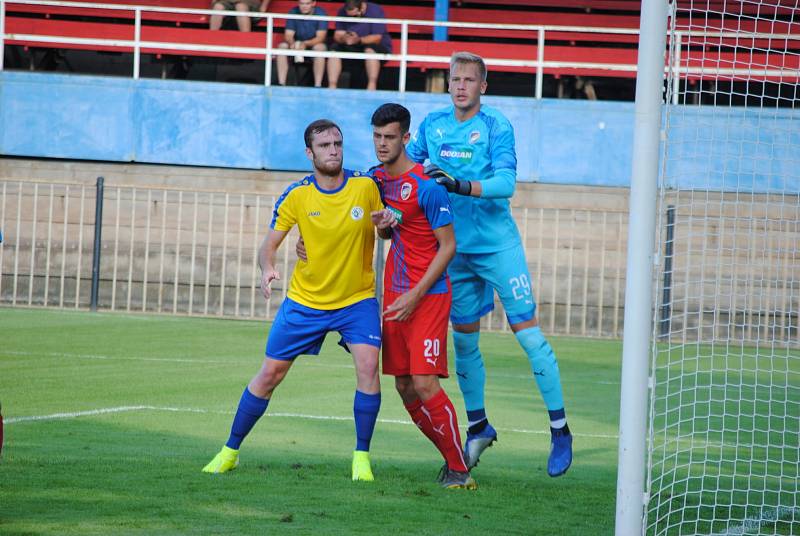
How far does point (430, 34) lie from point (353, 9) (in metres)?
2.80

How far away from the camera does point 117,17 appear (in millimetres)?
20312

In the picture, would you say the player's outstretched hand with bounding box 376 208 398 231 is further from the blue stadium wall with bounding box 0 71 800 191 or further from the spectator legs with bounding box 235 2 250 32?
the spectator legs with bounding box 235 2 250 32

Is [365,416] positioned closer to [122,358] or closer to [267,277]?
[267,277]

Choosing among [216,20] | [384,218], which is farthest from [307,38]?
[384,218]

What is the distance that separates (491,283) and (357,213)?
3.41ft

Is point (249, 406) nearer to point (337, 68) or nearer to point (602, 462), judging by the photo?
point (602, 462)

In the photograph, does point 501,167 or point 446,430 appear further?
point 501,167

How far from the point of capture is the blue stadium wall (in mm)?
18422

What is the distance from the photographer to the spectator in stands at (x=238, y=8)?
763 inches

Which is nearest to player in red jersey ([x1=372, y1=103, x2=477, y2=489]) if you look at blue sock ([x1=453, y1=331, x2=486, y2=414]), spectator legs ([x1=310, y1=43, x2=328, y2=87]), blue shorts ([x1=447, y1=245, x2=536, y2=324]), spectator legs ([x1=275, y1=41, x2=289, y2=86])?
blue shorts ([x1=447, y1=245, x2=536, y2=324])

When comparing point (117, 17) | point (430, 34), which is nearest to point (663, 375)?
point (430, 34)

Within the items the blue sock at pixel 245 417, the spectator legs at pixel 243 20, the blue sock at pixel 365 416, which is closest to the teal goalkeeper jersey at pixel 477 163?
the blue sock at pixel 365 416

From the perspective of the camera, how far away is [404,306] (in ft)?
20.3

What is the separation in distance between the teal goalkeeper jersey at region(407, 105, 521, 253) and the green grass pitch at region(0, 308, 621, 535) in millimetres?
1373
